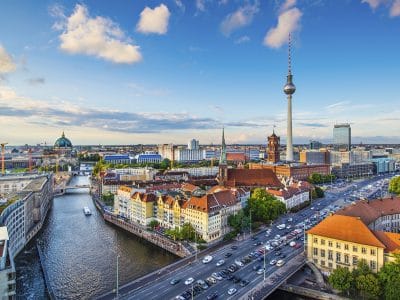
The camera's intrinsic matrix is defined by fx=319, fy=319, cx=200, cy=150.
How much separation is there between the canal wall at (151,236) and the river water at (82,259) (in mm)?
1114

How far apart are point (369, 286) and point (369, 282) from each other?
429mm

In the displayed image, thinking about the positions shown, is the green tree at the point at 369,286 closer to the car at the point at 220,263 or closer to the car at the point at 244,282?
the car at the point at 244,282

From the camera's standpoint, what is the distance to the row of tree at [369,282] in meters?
35.0

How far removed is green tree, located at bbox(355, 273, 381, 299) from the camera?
36.1 metres

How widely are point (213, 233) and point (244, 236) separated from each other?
19.2 ft

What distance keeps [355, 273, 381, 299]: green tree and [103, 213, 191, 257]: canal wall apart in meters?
25.7

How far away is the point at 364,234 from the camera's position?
4175 centimetres

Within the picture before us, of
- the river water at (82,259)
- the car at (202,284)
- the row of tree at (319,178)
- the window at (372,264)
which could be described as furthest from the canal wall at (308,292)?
the row of tree at (319,178)

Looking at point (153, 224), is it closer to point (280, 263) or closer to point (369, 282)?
point (280, 263)

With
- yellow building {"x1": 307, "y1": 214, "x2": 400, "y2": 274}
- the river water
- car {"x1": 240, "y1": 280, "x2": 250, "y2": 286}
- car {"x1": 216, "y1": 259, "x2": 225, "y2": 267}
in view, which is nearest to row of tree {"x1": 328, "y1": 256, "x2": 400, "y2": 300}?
yellow building {"x1": 307, "y1": 214, "x2": 400, "y2": 274}

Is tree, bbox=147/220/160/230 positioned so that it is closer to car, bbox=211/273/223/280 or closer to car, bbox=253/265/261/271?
car, bbox=211/273/223/280

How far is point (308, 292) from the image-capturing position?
3975 centimetres

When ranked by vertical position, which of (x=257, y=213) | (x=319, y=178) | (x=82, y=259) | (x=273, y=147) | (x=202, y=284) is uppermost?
(x=273, y=147)

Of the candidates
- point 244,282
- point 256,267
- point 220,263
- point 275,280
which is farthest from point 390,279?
point 220,263
